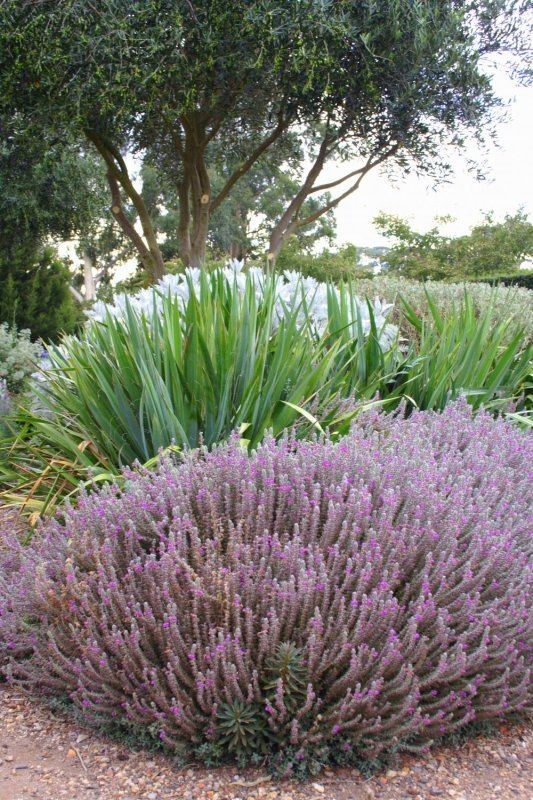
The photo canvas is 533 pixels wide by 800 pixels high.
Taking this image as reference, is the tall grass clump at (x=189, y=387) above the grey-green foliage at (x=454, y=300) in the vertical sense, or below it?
below

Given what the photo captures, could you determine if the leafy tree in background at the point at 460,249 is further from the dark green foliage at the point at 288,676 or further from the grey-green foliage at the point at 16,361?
the dark green foliage at the point at 288,676

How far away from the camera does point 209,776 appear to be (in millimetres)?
2049

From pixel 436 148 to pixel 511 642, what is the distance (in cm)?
1474

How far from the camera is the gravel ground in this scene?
1969 millimetres

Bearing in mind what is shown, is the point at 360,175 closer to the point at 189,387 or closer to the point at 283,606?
the point at 189,387

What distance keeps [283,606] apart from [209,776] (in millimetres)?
529

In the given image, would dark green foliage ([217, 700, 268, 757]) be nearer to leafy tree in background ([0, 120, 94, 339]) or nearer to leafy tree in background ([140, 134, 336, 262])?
leafy tree in background ([0, 120, 94, 339])

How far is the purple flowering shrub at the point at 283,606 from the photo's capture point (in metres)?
2.03

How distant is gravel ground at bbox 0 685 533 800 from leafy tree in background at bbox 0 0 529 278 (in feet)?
35.6

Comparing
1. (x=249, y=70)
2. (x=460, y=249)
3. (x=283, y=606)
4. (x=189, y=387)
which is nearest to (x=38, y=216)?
(x=249, y=70)

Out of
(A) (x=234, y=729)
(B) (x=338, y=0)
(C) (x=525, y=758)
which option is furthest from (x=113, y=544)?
(B) (x=338, y=0)

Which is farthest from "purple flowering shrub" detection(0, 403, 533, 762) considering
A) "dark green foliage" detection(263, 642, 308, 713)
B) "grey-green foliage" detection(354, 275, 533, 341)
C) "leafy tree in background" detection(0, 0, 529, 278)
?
"leafy tree in background" detection(0, 0, 529, 278)

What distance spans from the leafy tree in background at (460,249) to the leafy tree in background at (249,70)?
18743 millimetres

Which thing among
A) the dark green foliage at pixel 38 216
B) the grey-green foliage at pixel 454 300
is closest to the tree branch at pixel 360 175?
the dark green foliage at pixel 38 216
